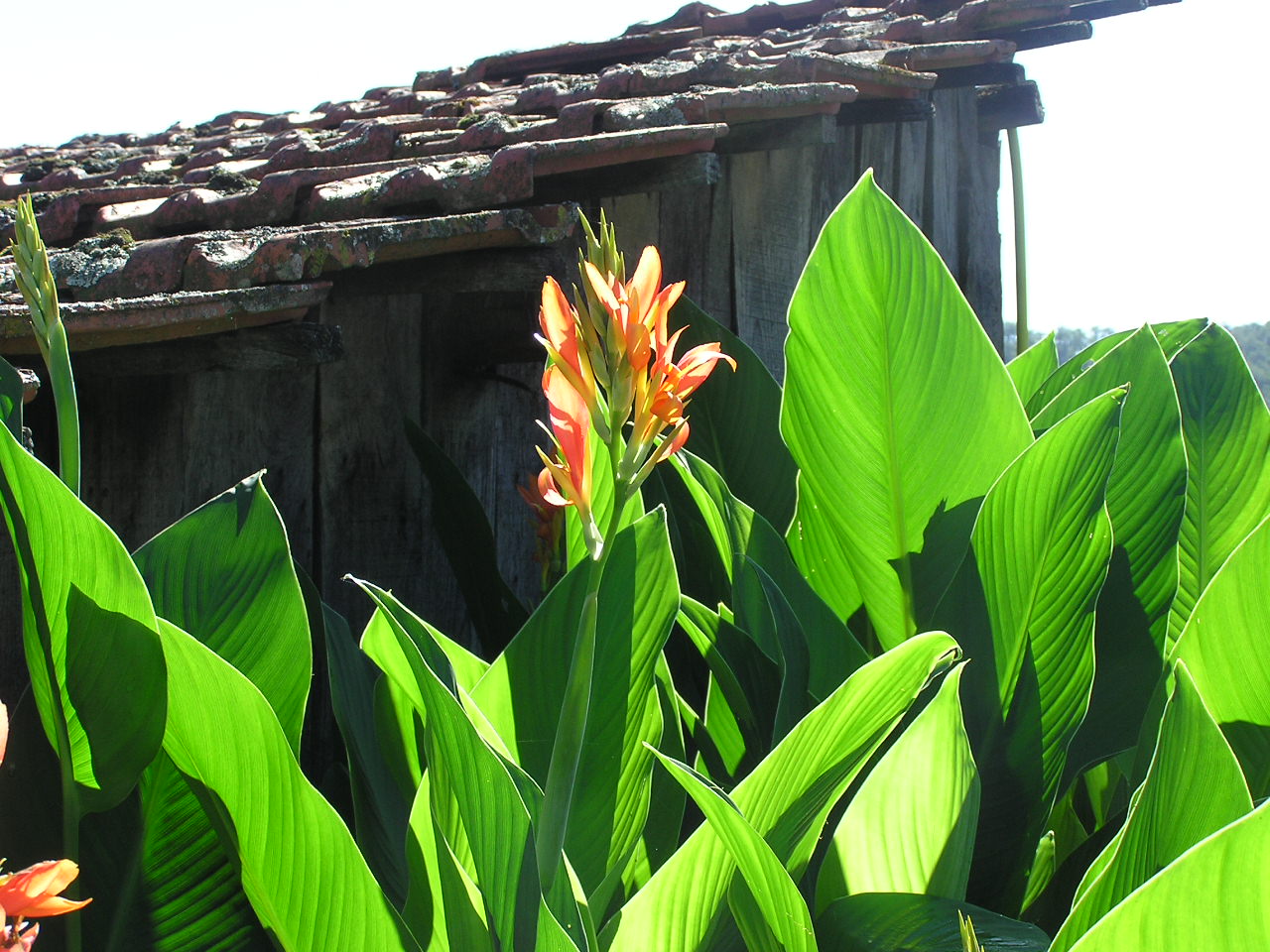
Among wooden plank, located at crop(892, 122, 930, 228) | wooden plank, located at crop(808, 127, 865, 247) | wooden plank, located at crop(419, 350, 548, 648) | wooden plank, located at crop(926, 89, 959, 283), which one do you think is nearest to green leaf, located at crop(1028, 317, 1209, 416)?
wooden plank, located at crop(419, 350, 548, 648)

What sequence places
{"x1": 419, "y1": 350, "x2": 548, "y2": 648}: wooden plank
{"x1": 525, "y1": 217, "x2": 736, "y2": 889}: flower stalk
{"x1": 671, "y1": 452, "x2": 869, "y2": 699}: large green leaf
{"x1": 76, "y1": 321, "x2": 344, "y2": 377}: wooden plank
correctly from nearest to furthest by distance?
{"x1": 525, "y1": 217, "x2": 736, "y2": 889}: flower stalk, {"x1": 671, "y1": 452, "x2": 869, "y2": 699}: large green leaf, {"x1": 76, "y1": 321, "x2": 344, "y2": 377}: wooden plank, {"x1": 419, "y1": 350, "x2": 548, "y2": 648}: wooden plank

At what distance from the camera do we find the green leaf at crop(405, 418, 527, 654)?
1931 millimetres

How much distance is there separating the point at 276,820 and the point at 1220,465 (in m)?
1.30

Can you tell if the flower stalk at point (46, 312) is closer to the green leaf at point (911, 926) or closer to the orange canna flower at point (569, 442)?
the orange canna flower at point (569, 442)

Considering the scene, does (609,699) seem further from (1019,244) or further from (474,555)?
(1019,244)

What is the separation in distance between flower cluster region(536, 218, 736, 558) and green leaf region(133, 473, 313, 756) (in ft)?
1.58

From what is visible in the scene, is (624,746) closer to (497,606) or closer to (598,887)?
(598,887)

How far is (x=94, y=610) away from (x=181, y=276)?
832 millimetres

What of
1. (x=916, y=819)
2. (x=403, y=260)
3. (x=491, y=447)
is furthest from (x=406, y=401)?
(x=916, y=819)

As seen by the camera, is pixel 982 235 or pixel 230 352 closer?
pixel 230 352

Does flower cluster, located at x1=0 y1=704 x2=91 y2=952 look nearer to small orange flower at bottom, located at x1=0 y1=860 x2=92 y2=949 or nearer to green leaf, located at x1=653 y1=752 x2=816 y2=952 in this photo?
small orange flower at bottom, located at x1=0 y1=860 x2=92 y2=949

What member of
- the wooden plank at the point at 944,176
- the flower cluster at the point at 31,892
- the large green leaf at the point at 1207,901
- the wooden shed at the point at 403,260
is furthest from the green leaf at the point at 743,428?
the wooden plank at the point at 944,176

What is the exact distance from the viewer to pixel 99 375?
1.90 metres

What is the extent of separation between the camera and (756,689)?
133cm
